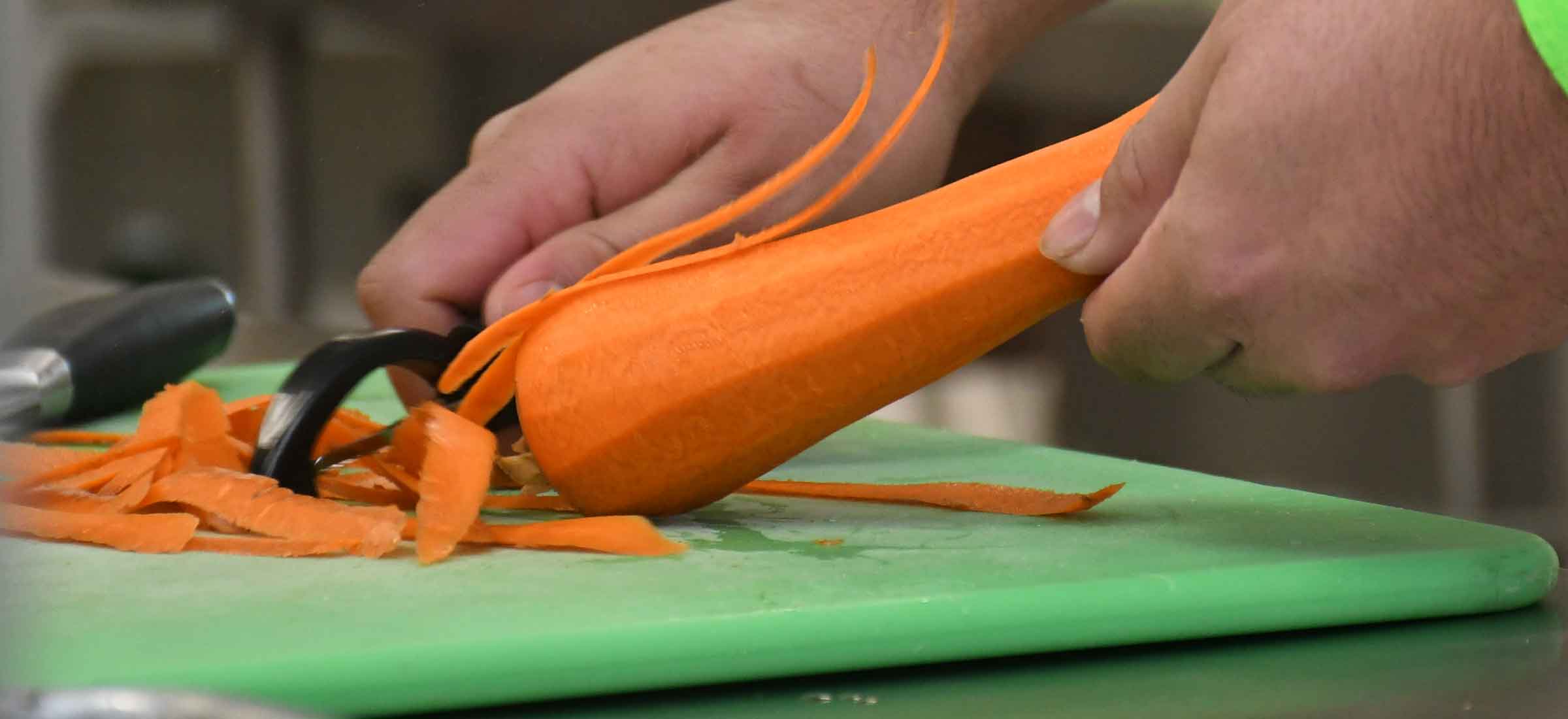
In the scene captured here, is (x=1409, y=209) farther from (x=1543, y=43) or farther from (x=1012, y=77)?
(x=1012, y=77)

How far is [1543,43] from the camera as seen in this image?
1.76 ft

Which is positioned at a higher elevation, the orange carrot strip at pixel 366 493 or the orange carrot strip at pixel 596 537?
the orange carrot strip at pixel 596 537

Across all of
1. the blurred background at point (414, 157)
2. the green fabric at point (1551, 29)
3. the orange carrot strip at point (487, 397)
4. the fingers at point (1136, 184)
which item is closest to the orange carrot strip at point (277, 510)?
the orange carrot strip at point (487, 397)

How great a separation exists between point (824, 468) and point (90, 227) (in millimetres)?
2968

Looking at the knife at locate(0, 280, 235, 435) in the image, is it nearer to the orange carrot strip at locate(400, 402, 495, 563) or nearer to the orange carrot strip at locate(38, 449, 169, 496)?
the orange carrot strip at locate(38, 449, 169, 496)

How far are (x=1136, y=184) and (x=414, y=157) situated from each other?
2.62 metres

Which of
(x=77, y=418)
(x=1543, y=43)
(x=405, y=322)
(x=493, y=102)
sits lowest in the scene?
(x=77, y=418)

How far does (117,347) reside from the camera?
1237mm

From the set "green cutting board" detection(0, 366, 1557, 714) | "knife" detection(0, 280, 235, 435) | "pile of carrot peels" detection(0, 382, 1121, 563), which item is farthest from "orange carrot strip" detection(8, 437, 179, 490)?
"knife" detection(0, 280, 235, 435)

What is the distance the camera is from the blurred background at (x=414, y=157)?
2949mm

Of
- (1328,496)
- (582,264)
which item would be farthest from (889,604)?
(582,264)

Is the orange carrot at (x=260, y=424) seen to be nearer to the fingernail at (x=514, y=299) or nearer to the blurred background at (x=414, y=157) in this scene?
the fingernail at (x=514, y=299)

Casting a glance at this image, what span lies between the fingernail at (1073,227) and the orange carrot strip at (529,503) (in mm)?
301

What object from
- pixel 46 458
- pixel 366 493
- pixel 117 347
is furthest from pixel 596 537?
pixel 117 347
